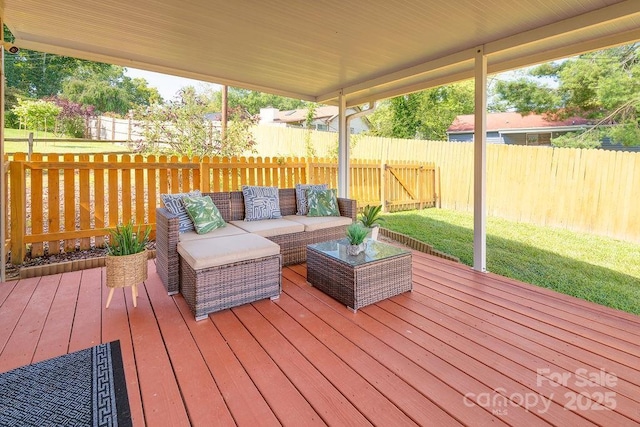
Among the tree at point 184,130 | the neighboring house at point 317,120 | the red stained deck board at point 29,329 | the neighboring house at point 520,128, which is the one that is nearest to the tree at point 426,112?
the neighboring house at point 520,128

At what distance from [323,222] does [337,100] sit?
290cm

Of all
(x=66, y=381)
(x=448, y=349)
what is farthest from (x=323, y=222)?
(x=66, y=381)

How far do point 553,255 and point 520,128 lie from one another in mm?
10165

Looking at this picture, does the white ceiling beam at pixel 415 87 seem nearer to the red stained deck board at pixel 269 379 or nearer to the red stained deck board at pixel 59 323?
the red stained deck board at pixel 269 379

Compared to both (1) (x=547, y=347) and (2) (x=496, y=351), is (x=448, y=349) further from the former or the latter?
(1) (x=547, y=347)

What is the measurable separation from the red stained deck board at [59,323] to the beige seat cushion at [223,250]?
940 mm

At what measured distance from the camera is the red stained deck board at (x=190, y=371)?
1545 millimetres

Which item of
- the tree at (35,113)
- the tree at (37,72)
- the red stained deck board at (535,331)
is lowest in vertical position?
the red stained deck board at (535,331)

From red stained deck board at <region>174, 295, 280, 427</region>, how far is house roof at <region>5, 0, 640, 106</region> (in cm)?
268

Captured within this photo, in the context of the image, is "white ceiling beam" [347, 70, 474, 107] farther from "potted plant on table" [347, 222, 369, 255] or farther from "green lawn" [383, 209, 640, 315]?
"potted plant on table" [347, 222, 369, 255]

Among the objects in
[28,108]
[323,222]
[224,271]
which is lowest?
[224,271]

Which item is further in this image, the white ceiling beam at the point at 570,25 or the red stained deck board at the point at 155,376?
the white ceiling beam at the point at 570,25

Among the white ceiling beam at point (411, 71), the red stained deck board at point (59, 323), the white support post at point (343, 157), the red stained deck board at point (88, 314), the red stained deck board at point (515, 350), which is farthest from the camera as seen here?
the white support post at point (343, 157)

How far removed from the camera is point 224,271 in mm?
2617
